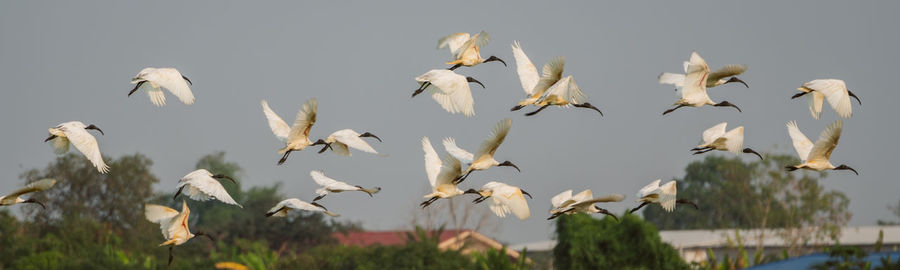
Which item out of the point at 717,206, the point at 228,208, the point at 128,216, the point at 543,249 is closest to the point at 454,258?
the point at 128,216

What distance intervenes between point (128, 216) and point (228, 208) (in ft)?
59.4

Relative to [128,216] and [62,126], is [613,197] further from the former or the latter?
[128,216]

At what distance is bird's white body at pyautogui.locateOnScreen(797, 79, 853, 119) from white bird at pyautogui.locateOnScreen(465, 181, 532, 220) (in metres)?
1.59

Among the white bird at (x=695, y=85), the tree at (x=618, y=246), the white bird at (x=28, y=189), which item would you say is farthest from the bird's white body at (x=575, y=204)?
the tree at (x=618, y=246)

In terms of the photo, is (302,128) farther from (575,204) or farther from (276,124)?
(575,204)

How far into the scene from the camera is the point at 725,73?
17.1 ft

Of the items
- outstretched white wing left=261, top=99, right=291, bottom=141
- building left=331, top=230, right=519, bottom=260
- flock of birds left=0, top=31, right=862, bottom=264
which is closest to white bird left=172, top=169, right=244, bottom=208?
flock of birds left=0, top=31, right=862, bottom=264

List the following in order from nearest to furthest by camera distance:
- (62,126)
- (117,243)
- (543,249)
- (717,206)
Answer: (62,126)
(117,243)
(543,249)
(717,206)

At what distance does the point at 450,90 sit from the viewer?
16.7 ft

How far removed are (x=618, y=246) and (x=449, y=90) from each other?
9443 mm

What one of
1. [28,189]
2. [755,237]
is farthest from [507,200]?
[755,237]

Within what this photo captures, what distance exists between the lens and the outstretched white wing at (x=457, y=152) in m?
5.23

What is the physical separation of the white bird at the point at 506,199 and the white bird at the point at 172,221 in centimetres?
147

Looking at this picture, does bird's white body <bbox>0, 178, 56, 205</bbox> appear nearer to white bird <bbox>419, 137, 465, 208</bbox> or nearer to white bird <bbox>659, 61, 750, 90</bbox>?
white bird <bbox>419, 137, 465, 208</bbox>
